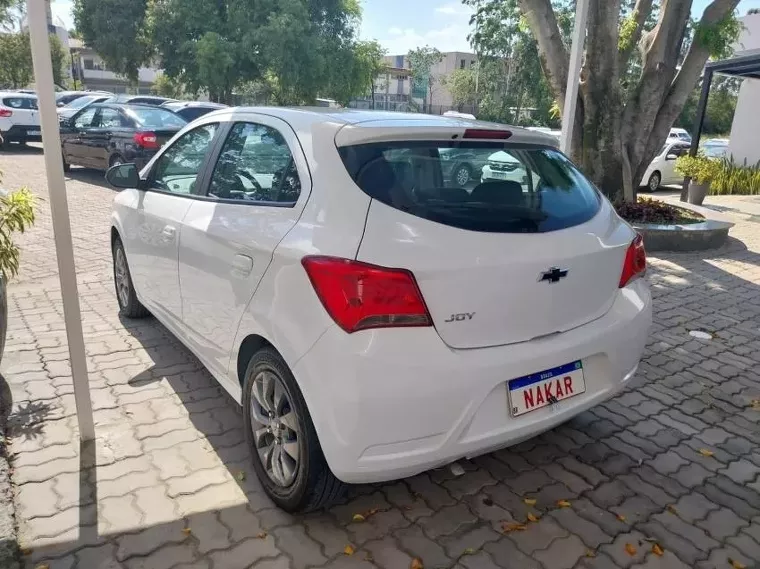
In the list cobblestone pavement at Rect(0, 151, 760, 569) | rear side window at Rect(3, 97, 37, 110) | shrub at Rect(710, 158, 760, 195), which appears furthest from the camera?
rear side window at Rect(3, 97, 37, 110)

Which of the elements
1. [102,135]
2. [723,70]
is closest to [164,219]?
[102,135]

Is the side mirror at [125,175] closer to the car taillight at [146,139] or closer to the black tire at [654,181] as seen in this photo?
the car taillight at [146,139]

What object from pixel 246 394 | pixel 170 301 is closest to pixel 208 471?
pixel 246 394

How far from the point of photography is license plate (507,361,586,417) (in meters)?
2.35

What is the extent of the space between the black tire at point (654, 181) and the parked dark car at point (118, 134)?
438 inches

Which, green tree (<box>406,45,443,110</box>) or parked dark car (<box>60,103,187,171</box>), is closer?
parked dark car (<box>60,103,187,171</box>)

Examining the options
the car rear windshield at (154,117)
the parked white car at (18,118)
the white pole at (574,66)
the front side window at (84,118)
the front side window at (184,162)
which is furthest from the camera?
the parked white car at (18,118)

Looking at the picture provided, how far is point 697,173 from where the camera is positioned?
11609mm

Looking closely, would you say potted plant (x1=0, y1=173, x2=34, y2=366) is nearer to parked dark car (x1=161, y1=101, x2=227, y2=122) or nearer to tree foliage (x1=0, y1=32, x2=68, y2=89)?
parked dark car (x1=161, y1=101, x2=227, y2=122)

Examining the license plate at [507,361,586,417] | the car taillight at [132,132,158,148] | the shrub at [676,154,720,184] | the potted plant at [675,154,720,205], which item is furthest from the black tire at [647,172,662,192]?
the license plate at [507,361,586,417]

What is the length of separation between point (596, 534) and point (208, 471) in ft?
5.86

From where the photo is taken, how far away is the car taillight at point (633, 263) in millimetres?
2813

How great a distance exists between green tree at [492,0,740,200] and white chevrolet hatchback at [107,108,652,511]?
5.97 metres

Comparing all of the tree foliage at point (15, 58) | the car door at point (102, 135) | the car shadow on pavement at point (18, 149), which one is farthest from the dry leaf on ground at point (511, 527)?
the tree foliage at point (15, 58)
